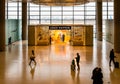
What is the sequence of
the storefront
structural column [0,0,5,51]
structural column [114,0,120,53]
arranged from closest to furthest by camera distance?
structural column [114,0,120,53] < structural column [0,0,5,51] < the storefront

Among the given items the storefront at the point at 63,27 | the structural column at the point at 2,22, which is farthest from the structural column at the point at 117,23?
the structural column at the point at 2,22

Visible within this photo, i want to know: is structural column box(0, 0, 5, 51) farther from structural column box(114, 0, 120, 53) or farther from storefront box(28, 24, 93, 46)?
structural column box(114, 0, 120, 53)

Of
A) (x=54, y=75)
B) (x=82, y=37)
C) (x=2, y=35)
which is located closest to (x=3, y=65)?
(x=54, y=75)

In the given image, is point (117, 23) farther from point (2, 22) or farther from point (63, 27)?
point (63, 27)

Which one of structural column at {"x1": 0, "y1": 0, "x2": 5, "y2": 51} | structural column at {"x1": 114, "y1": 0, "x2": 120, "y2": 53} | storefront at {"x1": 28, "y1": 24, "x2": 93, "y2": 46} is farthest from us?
storefront at {"x1": 28, "y1": 24, "x2": 93, "y2": 46}

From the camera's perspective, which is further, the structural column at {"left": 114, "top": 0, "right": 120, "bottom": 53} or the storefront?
the storefront

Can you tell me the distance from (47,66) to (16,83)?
6.44 metres

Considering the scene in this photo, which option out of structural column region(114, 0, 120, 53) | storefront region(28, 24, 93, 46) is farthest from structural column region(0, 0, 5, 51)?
structural column region(114, 0, 120, 53)

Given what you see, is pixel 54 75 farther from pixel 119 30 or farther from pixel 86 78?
pixel 119 30

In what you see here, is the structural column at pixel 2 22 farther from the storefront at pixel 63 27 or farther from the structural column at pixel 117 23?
the structural column at pixel 117 23

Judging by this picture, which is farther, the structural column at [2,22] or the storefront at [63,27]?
the storefront at [63,27]

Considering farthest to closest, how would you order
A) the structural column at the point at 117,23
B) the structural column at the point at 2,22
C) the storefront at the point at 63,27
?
1. the storefront at the point at 63,27
2. the structural column at the point at 2,22
3. the structural column at the point at 117,23

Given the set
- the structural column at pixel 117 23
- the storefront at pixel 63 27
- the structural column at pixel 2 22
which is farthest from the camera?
the storefront at pixel 63 27

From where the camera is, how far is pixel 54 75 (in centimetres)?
1762
